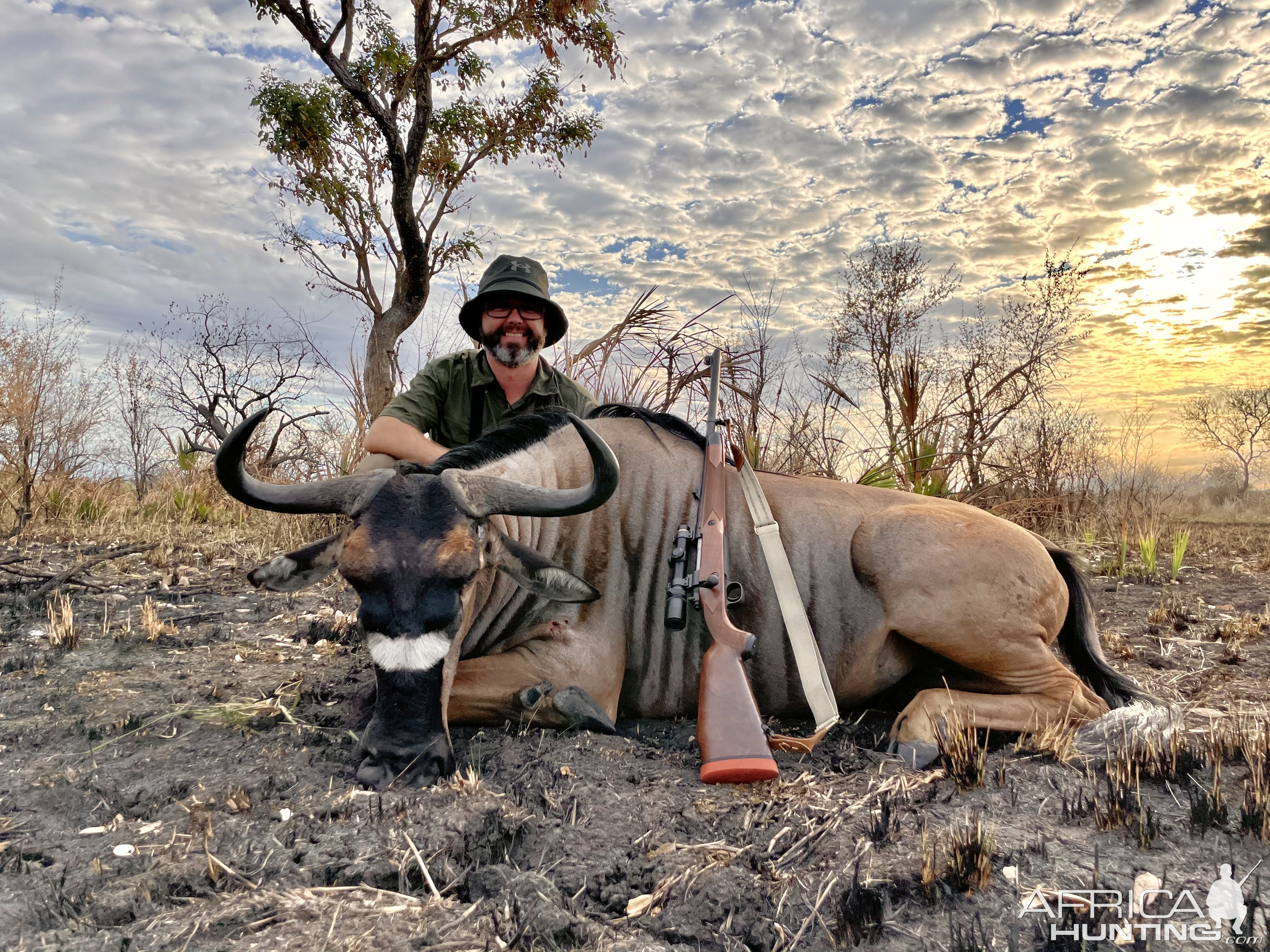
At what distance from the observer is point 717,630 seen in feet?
10.2

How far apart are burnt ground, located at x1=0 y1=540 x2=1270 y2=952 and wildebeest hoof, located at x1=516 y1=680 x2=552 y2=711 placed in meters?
0.11

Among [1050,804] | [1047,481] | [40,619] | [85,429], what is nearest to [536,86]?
[85,429]

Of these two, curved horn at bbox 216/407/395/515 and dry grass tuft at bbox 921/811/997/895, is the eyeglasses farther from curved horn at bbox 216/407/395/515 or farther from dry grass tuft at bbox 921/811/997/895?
dry grass tuft at bbox 921/811/997/895

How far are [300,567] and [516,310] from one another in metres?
2.72

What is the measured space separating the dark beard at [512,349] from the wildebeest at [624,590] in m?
1.57

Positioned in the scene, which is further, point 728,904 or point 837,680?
point 837,680

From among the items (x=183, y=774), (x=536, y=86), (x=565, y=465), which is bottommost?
(x=183, y=774)

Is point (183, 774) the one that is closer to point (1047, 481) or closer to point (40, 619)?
point (40, 619)

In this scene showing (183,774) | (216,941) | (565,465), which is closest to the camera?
(216,941)

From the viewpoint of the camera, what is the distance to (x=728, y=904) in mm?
2072

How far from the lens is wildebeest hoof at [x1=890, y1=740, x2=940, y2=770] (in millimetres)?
3002

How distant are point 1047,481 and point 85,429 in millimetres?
13297

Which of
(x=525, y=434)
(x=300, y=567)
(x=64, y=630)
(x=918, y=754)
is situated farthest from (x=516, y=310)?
(x=918, y=754)

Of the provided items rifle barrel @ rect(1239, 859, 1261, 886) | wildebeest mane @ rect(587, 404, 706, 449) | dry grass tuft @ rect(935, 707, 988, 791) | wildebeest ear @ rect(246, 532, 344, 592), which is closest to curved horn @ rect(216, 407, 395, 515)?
wildebeest ear @ rect(246, 532, 344, 592)
